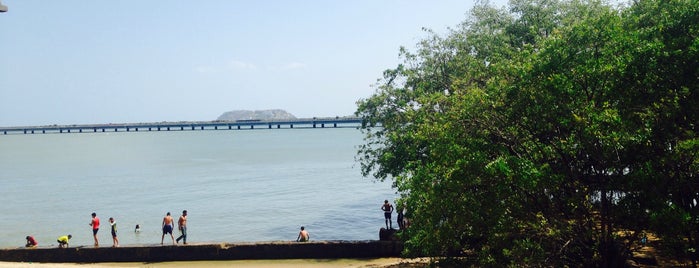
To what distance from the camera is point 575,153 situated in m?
12.8

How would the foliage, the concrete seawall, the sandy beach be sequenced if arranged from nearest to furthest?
the foliage → the sandy beach → the concrete seawall

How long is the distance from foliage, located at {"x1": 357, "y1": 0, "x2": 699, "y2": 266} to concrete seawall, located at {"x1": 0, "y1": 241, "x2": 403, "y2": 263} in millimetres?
8447

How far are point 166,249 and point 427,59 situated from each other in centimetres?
1503

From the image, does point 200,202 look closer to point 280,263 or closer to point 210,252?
point 210,252

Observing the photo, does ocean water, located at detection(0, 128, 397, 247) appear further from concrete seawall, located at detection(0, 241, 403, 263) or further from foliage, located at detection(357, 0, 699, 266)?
foliage, located at detection(357, 0, 699, 266)

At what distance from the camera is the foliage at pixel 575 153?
11844mm

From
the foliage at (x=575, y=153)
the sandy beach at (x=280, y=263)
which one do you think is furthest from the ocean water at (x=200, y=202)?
the foliage at (x=575, y=153)

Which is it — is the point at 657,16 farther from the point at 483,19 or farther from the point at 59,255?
the point at 59,255

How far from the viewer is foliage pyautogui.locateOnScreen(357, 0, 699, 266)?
11844mm

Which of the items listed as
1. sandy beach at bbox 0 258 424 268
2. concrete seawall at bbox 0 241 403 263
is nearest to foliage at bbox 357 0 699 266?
sandy beach at bbox 0 258 424 268

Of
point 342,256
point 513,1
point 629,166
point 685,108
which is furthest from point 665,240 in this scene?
point 513,1

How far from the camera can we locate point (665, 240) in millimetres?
11539

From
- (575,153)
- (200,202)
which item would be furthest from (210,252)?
(200,202)

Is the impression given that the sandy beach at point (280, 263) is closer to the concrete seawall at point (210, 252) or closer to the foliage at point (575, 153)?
the concrete seawall at point (210, 252)
